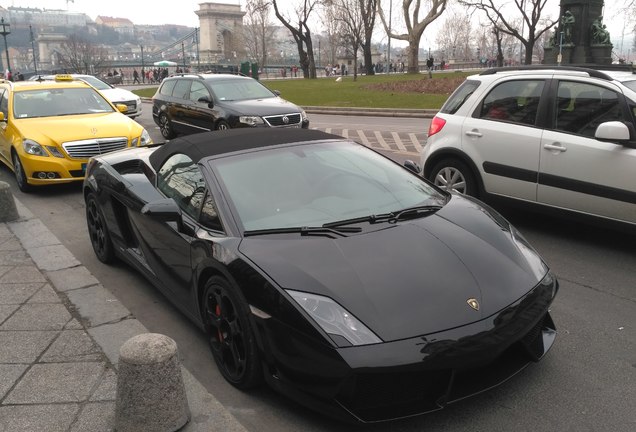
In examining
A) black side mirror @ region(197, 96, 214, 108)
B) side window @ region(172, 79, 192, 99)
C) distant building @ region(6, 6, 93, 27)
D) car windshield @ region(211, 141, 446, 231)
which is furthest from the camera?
distant building @ region(6, 6, 93, 27)

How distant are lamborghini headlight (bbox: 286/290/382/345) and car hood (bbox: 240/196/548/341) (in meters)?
0.03

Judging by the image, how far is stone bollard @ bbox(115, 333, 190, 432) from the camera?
261 centimetres

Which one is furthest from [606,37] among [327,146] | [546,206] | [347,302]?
[347,302]

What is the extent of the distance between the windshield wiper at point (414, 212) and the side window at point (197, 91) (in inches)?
397

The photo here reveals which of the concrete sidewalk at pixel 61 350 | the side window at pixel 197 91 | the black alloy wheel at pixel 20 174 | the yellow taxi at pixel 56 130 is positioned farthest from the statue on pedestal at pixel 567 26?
the concrete sidewalk at pixel 61 350

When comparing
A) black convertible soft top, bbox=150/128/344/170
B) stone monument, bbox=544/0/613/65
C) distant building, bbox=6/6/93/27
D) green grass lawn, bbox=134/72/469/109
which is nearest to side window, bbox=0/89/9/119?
black convertible soft top, bbox=150/128/344/170

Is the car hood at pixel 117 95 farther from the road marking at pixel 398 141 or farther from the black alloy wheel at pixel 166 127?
the road marking at pixel 398 141

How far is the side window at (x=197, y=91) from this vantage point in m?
13.2

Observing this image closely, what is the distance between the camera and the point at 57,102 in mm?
9531

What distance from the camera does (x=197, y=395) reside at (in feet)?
10.1

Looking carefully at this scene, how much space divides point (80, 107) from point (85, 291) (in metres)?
5.84

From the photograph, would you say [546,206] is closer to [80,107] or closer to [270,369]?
[270,369]

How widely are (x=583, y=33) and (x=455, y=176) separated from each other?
835 inches

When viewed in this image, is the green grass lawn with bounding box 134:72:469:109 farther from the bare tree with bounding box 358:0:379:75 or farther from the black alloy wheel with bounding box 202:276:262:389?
the bare tree with bounding box 358:0:379:75
